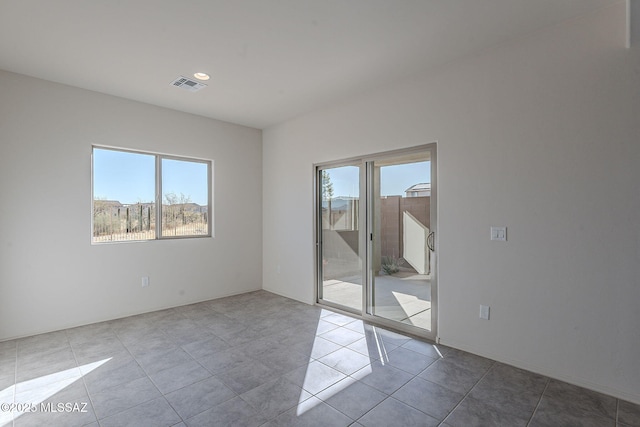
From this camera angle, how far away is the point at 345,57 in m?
3.02

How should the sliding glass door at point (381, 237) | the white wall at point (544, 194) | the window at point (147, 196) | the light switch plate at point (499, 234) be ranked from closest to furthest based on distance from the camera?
1. the white wall at point (544, 194)
2. the light switch plate at point (499, 234)
3. the sliding glass door at point (381, 237)
4. the window at point (147, 196)

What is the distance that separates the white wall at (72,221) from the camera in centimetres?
331

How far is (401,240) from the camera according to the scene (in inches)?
145

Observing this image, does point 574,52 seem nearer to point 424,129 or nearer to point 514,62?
point 514,62

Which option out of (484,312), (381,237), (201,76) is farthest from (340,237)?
(201,76)

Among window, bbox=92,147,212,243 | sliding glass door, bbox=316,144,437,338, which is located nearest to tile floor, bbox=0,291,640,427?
sliding glass door, bbox=316,144,437,338

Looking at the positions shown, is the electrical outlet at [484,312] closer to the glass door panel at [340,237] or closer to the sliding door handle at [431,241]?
the sliding door handle at [431,241]

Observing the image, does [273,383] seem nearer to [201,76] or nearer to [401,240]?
[401,240]

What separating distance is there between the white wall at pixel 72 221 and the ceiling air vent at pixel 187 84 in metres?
0.96

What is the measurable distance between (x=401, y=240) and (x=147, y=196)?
3504mm

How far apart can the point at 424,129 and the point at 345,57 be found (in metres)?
1.11

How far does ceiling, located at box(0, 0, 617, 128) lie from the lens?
2297 mm

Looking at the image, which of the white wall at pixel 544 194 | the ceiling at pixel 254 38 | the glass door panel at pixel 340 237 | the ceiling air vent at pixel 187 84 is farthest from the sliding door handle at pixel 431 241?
the ceiling air vent at pixel 187 84

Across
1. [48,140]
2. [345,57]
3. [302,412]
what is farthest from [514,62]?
[48,140]
